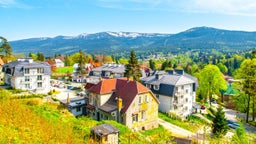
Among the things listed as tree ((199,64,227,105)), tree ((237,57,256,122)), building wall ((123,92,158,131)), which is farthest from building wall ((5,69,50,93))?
tree ((237,57,256,122))

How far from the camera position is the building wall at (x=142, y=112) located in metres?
29.2

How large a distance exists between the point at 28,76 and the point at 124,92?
24981 millimetres

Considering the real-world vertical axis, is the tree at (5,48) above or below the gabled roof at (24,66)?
above

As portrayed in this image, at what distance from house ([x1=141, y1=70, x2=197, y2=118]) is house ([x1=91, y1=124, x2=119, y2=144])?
21648 millimetres

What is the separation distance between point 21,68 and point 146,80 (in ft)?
89.1

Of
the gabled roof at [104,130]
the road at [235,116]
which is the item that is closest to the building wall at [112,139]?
the gabled roof at [104,130]

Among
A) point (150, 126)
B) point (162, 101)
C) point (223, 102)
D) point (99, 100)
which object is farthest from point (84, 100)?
point (223, 102)

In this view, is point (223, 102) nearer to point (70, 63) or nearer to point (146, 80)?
point (146, 80)

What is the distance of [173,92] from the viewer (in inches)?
1533

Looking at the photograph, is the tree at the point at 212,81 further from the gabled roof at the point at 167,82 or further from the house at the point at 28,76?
the house at the point at 28,76

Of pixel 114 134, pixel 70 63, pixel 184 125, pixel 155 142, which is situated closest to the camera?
pixel 155 142

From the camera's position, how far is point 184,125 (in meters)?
35.4

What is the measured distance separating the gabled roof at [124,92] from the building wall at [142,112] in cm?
67

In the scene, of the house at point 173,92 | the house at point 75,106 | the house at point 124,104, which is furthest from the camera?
the house at point 173,92
